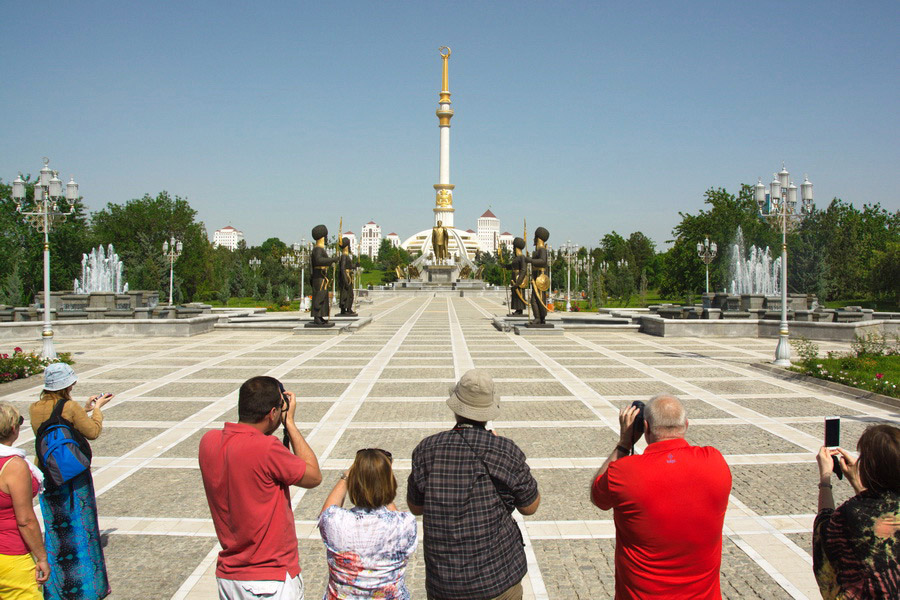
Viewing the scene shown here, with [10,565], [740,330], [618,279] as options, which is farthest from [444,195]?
[10,565]

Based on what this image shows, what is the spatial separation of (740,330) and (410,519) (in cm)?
2458

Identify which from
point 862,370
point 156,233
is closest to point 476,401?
point 862,370

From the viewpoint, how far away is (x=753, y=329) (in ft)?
82.5

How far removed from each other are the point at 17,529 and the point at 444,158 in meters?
104

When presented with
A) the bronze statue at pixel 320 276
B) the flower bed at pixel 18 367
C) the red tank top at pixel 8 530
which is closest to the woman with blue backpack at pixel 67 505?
the red tank top at pixel 8 530

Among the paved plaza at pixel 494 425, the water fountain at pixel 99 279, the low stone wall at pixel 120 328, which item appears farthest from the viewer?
the water fountain at pixel 99 279

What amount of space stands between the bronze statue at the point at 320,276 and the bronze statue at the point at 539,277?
7.73 m

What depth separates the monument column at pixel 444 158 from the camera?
103 metres

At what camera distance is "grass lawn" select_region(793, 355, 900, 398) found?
12508 mm

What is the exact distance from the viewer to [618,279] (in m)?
55.7

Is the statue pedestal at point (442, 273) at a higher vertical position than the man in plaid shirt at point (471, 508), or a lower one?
higher

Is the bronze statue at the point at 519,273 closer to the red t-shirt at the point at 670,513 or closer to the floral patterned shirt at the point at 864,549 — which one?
the red t-shirt at the point at 670,513

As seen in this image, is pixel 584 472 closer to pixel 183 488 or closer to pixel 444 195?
pixel 183 488

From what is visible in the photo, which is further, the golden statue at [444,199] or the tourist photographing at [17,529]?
the golden statue at [444,199]
